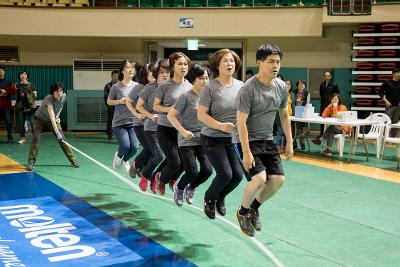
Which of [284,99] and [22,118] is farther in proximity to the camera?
[22,118]

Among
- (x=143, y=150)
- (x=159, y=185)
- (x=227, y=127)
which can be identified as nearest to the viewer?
(x=227, y=127)

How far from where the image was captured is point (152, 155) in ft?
23.8

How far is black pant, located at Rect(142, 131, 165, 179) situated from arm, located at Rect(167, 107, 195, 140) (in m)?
1.38

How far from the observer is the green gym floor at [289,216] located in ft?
17.3

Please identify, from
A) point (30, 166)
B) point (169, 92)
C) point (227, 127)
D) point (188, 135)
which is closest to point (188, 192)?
point (188, 135)

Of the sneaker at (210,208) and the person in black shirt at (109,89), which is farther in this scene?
the person in black shirt at (109,89)

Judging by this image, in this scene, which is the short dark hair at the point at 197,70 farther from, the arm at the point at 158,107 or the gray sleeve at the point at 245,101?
the gray sleeve at the point at 245,101

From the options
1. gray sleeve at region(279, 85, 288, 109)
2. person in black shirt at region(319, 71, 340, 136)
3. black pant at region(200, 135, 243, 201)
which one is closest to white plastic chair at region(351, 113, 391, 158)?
person in black shirt at region(319, 71, 340, 136)

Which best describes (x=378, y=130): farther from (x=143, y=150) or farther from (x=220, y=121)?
(x=220, y=121)

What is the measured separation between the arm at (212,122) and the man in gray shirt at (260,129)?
21 centimetres

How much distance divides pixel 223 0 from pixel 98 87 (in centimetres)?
512

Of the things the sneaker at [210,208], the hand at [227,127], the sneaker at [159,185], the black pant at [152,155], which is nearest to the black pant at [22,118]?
the black pant at [152,155]

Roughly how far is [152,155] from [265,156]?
8.47ft

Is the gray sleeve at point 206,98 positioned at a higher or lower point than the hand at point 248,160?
higher
